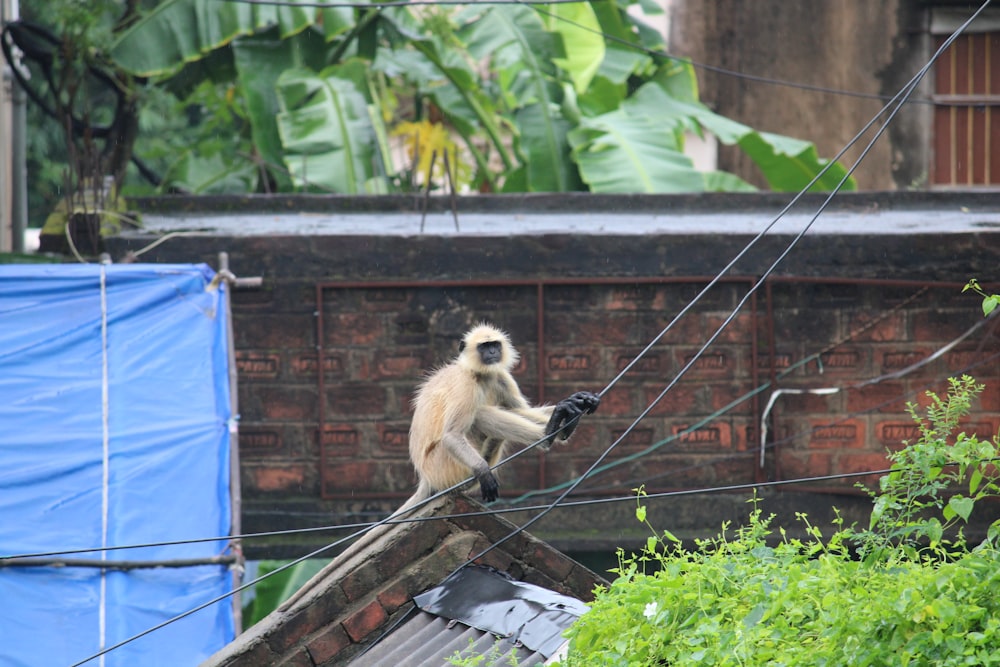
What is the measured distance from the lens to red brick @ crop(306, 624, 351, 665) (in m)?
4.15

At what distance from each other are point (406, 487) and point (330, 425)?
541mm

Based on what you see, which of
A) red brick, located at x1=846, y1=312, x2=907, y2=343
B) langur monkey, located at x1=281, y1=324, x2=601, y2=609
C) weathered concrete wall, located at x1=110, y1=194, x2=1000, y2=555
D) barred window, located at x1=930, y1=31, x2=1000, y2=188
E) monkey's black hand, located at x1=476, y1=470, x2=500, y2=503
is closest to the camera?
monkey's black hand, located at x1=476, y1=470, x2=500, y2=503

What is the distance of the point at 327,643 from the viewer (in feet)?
13.6

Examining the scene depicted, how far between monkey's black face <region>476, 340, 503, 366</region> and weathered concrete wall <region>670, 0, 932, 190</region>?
7717 mm

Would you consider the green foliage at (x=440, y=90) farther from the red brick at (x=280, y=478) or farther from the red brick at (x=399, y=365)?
the red brick at (x=280, y=478)

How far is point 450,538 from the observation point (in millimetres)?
4273

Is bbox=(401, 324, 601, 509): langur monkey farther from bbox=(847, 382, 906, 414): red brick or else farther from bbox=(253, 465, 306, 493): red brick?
Result: bbox=(847, 382, 906, 414): red brick

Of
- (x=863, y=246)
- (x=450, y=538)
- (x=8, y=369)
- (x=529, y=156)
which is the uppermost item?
(x=529, y=156)

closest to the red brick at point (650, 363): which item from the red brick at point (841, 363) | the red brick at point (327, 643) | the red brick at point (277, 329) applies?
the red brick at point (841, 363)

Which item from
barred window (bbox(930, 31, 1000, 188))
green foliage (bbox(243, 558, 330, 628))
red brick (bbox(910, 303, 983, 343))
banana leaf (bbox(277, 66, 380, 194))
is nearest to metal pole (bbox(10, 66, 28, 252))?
banana leaf (bbox(277, 66, 380, 194))

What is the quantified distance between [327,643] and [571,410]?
1.20 metres

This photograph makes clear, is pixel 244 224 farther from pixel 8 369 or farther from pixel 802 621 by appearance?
pixel 802 621

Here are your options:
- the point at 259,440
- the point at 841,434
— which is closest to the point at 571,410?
the point at 259,440

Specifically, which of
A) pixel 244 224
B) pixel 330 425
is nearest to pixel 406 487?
pixel 330 425
